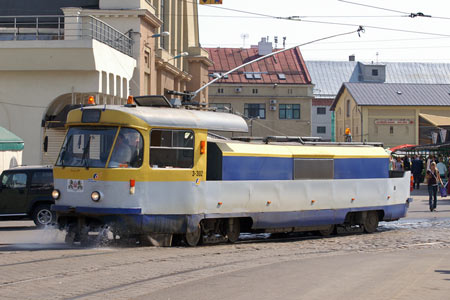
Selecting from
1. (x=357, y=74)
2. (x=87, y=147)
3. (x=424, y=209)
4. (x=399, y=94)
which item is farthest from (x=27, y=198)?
(x=357, y=74)

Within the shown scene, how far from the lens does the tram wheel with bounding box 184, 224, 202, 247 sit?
16172 millimetres

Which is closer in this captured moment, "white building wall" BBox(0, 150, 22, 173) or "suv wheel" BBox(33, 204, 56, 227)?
"suv wheel" BBox(33, 204, 56, 227)

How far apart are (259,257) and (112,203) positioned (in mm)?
2905

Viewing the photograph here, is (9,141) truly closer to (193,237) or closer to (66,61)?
(66,61)

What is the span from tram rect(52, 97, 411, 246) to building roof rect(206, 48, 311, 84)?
7255 cm

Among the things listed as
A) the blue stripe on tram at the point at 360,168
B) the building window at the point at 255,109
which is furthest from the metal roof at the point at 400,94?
the blue stripe on tram at the point at 360,168

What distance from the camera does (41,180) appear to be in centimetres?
2225

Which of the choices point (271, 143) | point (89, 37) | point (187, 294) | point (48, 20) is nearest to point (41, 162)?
point (89, 37)

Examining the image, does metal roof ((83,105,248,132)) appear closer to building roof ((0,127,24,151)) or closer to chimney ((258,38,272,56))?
building roof ((0,127,24,151))

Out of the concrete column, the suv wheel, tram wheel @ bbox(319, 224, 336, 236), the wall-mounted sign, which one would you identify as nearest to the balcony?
the concrete column

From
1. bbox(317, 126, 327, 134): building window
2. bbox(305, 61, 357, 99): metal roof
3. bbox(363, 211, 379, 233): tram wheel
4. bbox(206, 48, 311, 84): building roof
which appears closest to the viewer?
bbox(363, 211, 379, 233): tram wheel

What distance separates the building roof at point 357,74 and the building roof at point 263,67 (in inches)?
752

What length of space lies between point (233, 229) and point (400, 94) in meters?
Answer: 74.1

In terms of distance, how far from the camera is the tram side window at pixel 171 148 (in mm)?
15578
